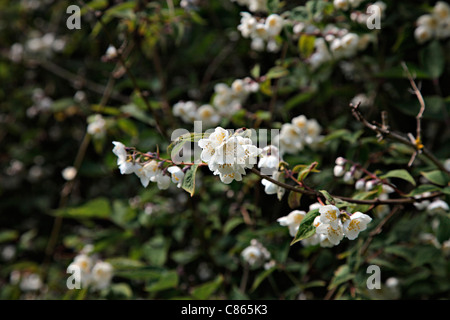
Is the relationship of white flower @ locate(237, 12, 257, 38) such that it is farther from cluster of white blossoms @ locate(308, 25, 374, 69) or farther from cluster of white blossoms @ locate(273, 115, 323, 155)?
cluster of white blossoms @ locate(273, 115, 323, 155)

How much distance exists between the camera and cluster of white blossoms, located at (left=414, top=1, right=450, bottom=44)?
7.52ft

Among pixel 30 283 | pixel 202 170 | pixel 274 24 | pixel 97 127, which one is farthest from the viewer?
pixel 30 283

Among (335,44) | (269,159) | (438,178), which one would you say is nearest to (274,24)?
(335,44)

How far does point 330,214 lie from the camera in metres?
1.18

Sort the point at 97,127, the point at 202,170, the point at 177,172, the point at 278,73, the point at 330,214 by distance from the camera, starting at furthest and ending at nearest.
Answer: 1. the point at 202,170
2. the point at 97,127
3. the point at 278,73
4. the point at 177,172
5. the point at 330,214

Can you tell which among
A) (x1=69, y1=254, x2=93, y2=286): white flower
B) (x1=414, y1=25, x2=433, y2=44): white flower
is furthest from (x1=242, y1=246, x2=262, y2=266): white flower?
(x1=414, y1=25, x2=433, y2=44): white flower

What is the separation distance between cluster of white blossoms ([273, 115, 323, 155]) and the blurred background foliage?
7 centimetres

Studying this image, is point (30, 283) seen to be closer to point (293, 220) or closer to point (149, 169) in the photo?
point (149, 169)

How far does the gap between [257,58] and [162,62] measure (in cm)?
93

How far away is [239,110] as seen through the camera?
2.18m

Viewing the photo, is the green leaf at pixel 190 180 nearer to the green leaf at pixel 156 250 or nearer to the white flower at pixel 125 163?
the white flower at pixel 125 163

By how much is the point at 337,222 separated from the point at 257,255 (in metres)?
0.81

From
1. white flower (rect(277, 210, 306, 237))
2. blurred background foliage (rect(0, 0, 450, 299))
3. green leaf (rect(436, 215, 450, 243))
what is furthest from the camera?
blurred background foliage (rect(0, 0, 450, 299))

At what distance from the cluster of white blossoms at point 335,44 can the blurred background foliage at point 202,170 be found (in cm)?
7
